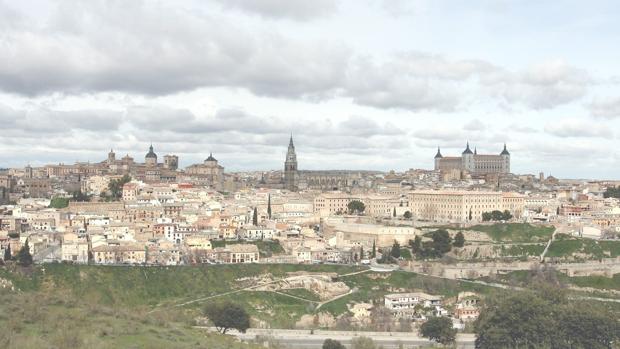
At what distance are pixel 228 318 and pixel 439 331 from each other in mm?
8852

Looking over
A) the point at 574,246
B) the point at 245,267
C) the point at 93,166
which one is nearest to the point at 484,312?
the point at 245,267

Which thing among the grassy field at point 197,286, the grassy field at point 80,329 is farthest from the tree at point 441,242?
the grassy field at point 80,329

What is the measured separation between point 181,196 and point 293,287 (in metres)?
31.4

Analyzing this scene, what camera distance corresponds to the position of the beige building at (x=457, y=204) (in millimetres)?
70500

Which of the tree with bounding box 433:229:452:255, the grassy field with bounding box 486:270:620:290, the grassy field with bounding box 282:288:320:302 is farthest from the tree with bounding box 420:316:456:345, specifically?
the tree with bounding box 433:229:452:255

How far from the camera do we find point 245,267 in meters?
47.6

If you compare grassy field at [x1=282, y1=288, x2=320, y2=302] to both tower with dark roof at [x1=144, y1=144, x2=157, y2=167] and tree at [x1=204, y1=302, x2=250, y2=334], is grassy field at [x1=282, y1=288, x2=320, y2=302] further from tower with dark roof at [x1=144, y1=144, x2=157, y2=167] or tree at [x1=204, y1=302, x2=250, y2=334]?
tower with dark roof at [x1=144, y1=144, x2=157, y2=167]

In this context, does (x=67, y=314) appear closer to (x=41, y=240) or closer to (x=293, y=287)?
(x=293, y=287)

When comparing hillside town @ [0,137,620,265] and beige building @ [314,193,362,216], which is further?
beige building @ [314,193,362,216]

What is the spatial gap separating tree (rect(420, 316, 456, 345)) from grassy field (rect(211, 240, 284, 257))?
68.8 feet

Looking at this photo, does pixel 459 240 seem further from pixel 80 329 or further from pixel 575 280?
pixel 80 329

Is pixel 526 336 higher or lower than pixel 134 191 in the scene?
lower

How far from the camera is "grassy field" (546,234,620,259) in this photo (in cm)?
5572

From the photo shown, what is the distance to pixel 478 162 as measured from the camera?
132 metres
